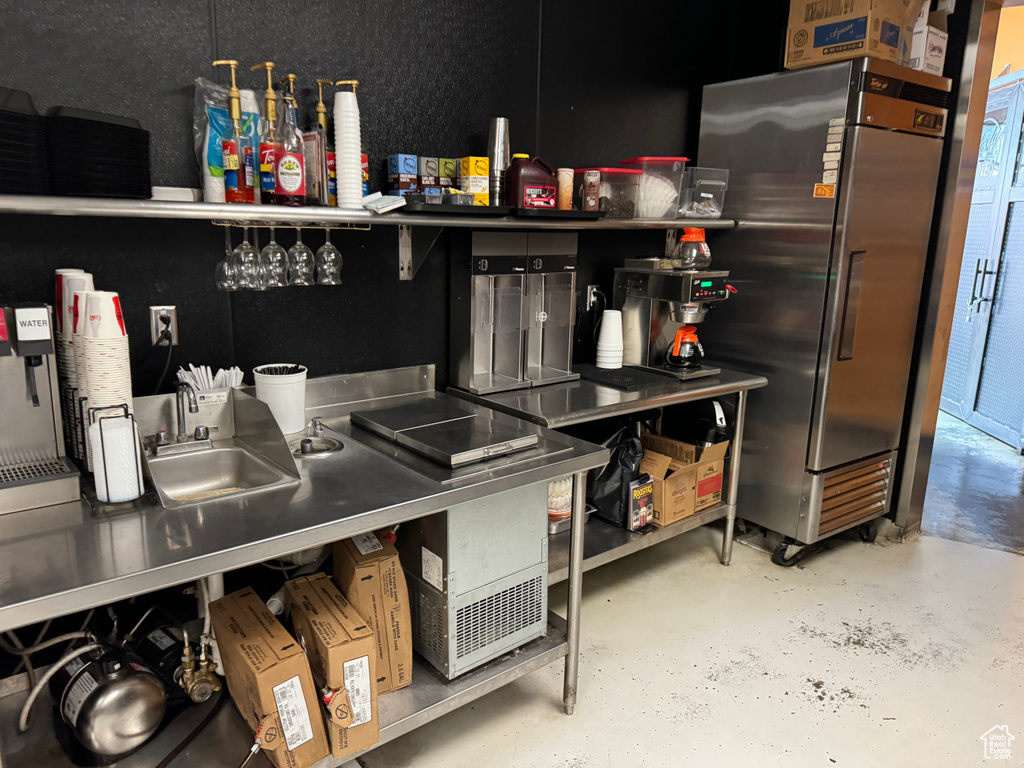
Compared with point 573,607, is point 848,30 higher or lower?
higher

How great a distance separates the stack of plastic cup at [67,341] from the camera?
1638mm

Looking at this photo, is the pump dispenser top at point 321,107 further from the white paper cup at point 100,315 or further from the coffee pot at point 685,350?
the coffee pot at point 685,350

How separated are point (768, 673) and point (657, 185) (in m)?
1.82

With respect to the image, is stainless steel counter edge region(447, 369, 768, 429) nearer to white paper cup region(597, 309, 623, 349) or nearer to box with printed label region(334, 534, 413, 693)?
white paper cup region(597, 309, 623, 349)

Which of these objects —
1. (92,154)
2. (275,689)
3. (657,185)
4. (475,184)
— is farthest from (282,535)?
(657,185)

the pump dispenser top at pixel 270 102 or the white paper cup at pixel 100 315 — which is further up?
the pump dispenser top at pixel 270 102

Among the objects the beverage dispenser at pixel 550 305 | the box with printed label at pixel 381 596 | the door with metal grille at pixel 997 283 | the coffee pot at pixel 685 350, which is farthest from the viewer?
the door with metal grille at pixel 997 283

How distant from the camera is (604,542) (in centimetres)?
266

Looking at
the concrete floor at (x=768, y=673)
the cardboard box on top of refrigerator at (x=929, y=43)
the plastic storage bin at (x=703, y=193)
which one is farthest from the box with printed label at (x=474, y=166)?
the cardboard box on top of refrigerator at (x=929, y=43)

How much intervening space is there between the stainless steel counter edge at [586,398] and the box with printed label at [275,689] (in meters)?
1.01

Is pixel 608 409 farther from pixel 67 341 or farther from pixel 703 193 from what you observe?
pixel 67 341

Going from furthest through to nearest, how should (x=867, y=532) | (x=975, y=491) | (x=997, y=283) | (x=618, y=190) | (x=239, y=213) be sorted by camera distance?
(x=997, y=283), (x=975, y=491), (x=867, y=532), (x=618, y=190), (x=239, y=213)

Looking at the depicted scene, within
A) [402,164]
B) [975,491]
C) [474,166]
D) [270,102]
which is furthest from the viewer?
[975,491]

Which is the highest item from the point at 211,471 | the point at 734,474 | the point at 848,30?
the point at 848,30
